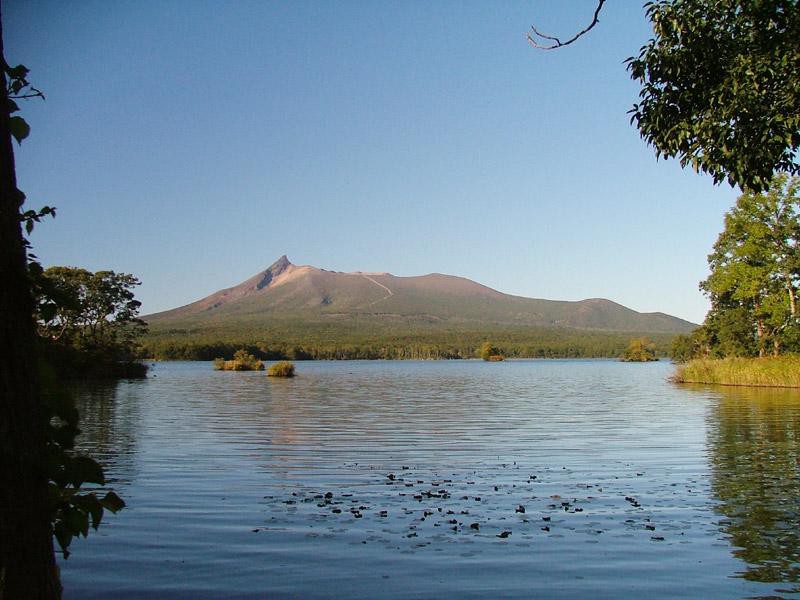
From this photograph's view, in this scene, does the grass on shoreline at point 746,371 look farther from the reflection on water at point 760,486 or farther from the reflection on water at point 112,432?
the reflection on water at point 112,432

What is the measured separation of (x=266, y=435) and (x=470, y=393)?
25387 mm

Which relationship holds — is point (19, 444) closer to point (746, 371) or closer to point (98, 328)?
point (746, 371)

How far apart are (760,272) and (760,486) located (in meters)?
38.4

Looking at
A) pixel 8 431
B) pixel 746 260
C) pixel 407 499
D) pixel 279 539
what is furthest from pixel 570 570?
pixel 746 260

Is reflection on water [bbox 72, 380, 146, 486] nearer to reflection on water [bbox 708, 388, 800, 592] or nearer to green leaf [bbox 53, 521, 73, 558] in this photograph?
green leaf [bbox 53, 521, 73, 558]

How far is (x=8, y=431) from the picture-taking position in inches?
149

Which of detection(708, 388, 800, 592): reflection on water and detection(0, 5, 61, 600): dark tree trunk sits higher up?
detection(0, 5, 61, 600): dark tree trunk

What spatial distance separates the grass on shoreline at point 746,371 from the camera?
41.8m

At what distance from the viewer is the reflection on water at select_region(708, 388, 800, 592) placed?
8.38 meters

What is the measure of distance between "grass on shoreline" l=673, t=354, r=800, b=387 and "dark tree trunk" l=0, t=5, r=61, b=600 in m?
43.6

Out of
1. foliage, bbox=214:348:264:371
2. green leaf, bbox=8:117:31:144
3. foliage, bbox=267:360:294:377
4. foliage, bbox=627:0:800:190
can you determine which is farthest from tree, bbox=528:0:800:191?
foliage, bbox=214:348:264:371

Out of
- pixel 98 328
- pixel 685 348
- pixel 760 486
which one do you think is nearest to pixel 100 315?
pixel 98 328

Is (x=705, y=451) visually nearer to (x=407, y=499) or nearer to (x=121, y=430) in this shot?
(x=407, y=499)

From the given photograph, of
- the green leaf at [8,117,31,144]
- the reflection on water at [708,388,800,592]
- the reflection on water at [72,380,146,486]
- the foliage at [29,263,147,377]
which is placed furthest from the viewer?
the foliage at [29,263,147,377]
